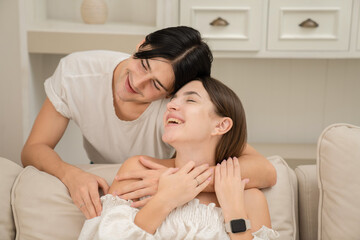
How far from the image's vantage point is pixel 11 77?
2.29 meters

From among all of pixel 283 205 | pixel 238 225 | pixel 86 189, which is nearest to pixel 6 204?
pixel 86 189

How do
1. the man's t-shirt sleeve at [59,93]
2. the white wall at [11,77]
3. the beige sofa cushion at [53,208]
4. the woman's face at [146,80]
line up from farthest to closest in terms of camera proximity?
the white wall at [11,77] < the man's t-shirt sleeve at [59,93] < the woman's face at [146,80] < the beige sofa cushion at [53,208]

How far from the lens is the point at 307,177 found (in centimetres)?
144

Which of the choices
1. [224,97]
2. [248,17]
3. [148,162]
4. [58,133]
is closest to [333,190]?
[224,97]

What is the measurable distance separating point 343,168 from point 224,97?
0.43 m

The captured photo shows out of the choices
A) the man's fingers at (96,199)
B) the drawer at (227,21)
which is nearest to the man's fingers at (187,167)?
the man's fingers at (96,199)

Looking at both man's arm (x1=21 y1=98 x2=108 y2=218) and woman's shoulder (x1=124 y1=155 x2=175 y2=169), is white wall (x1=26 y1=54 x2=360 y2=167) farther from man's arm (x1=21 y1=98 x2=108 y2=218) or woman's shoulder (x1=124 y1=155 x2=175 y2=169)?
woman's shoulder (x1=124 y1=155 x2=175 y2=169)

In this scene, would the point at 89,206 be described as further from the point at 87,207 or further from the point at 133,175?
the point at 133,175

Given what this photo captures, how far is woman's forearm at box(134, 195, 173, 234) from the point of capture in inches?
44.7

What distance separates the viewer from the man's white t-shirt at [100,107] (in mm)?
1586

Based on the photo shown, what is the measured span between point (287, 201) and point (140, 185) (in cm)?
49

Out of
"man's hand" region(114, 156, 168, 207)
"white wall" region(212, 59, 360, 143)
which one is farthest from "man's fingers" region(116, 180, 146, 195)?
"white wall" region(212, 59, 360, 143)

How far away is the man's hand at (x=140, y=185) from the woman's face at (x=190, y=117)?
0.37 ft

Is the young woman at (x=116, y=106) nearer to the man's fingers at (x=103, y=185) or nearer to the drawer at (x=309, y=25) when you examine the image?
the man's fingers at (x=103, y=185)
